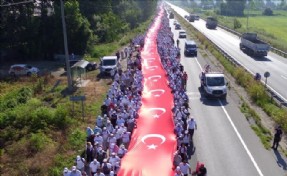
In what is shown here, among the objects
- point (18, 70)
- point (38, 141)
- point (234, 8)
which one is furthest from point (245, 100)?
point (234, 8)

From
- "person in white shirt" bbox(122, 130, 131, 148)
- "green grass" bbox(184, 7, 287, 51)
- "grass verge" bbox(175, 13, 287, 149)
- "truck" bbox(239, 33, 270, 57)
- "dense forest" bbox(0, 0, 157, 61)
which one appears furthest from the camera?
"green grass" bbox(184, 7, 287, 51)

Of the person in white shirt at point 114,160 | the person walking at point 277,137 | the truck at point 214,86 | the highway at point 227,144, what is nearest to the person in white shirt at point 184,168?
the highway at point 227,144

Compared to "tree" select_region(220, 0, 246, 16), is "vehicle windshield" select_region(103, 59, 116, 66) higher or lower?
lower

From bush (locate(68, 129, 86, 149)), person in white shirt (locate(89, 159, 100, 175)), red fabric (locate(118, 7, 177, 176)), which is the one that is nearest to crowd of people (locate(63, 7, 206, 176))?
person in white shirt (locate(89, 159, 100, 175))

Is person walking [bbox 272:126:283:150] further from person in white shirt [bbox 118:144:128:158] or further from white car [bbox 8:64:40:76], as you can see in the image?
white car [bbox 8:64:40:76]

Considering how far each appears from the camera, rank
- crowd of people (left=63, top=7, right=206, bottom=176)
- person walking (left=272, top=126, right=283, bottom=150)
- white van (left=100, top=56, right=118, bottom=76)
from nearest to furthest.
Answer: crowd of people (left=63, top=7, right=206, bottom=176), person walking (left=272, top=126, right=283, bottom=150), white van (left=100, top=56, right=118, bottom=76)

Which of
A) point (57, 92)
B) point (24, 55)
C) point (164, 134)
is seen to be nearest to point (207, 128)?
point (164, 134)

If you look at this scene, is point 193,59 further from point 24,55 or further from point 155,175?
point 155,175
